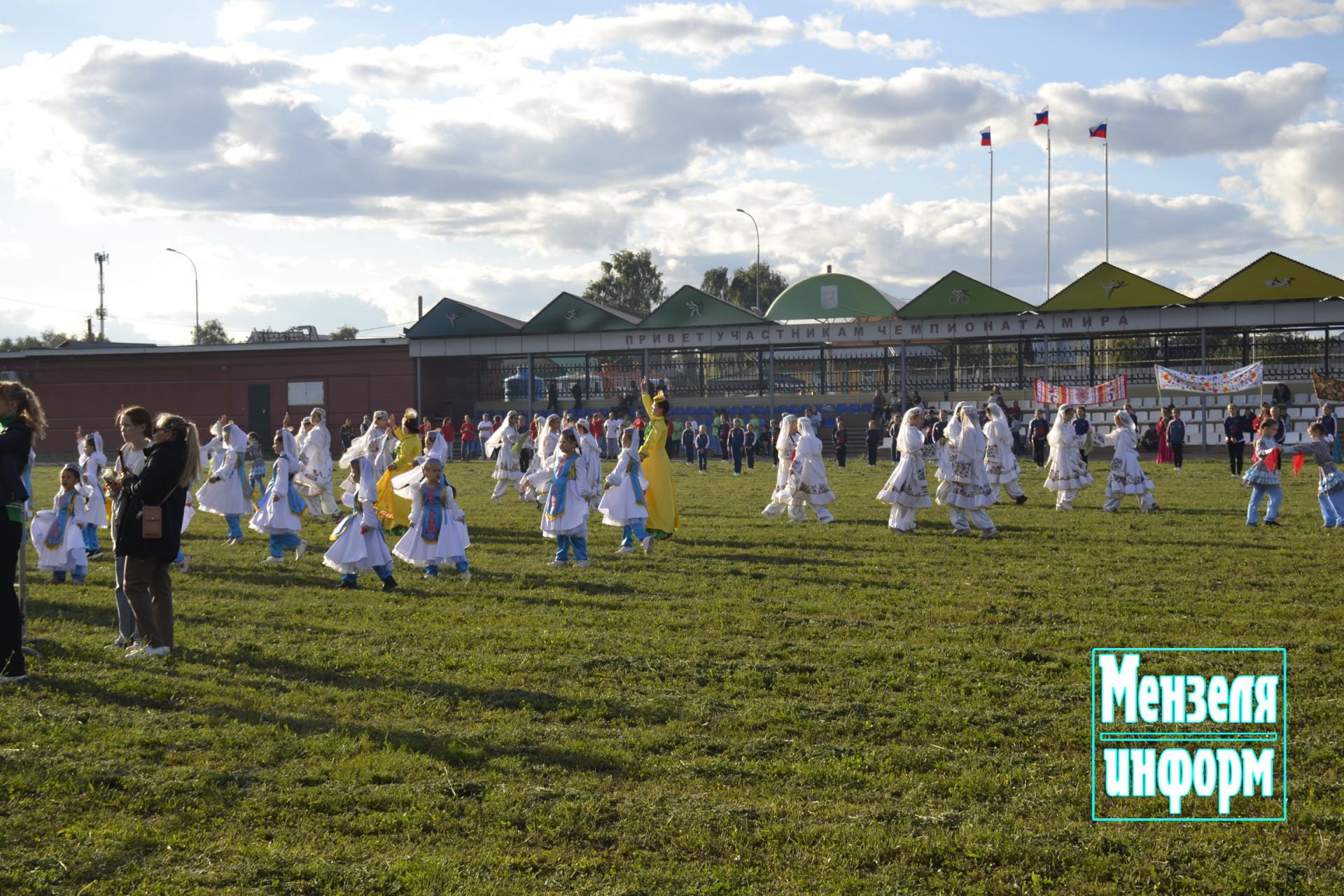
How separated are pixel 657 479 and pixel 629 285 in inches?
2913

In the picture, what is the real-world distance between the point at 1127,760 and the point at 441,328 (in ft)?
148

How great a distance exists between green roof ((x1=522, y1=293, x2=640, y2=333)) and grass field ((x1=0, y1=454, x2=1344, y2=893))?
113 ft

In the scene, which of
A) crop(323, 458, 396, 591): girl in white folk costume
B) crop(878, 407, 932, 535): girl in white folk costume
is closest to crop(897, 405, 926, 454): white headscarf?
crop(878, 407, 932, 535): girl in white folk costume

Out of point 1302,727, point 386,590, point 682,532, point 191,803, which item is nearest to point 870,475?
point 682,532

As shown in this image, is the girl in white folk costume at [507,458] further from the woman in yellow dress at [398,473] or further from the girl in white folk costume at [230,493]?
the girl in white folk costume at [230,493]

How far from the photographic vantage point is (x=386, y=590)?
1232cm

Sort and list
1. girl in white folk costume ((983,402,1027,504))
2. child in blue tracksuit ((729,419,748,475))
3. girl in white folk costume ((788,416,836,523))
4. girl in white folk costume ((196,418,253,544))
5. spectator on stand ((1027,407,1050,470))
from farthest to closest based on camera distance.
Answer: child in blue tracksuit ((729,419,748,475)) < spectator on stand ((1027,407,1050,470)) < girl in white folk costume ((983,402,1027,504)) < girl in white folk costume ((788,416,836,523)) < girl in white folk costume ((196,418,253,544))

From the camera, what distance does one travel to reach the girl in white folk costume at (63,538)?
42.7 feet

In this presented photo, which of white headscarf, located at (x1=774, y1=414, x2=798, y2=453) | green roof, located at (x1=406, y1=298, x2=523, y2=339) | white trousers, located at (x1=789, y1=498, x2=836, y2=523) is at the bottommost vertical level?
white trousers, located at (x1=789, y1=498, x2=836, y2=523)

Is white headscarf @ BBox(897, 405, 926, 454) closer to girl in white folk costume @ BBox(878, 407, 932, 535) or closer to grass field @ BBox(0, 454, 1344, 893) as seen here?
girl in white folk costume @ BBox(878, 407, 932, 535)

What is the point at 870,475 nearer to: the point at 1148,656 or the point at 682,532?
the point at 682,532

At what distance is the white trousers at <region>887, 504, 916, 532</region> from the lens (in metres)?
17.4

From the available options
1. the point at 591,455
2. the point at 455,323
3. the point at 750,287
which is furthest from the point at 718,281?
the point at 591,455

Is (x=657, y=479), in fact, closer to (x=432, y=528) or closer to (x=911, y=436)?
(x=432, y=528)
